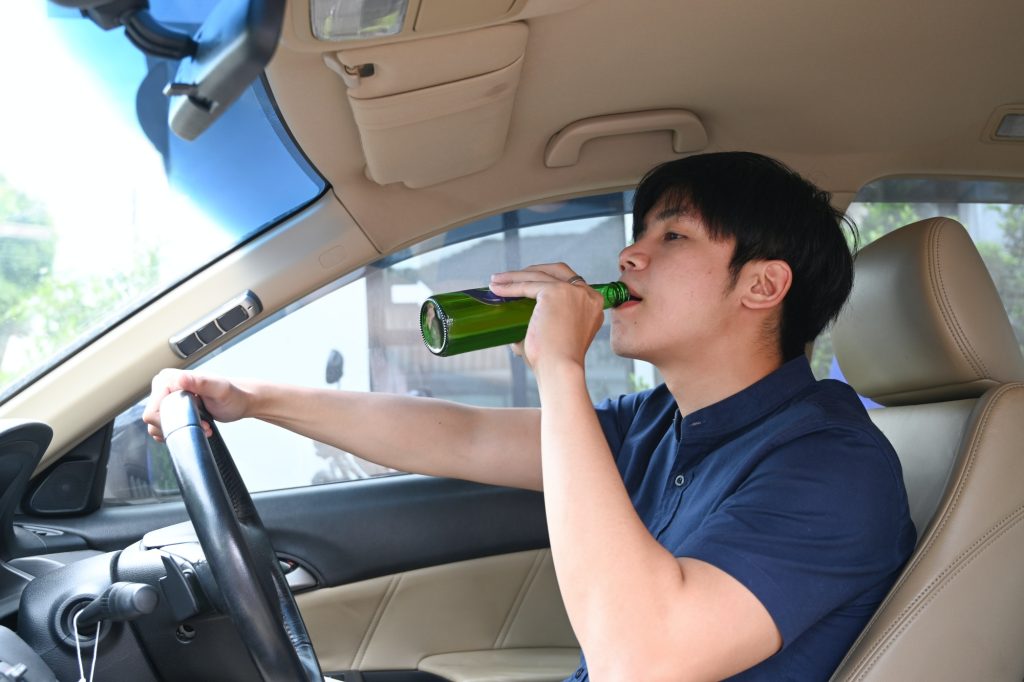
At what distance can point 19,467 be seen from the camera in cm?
158

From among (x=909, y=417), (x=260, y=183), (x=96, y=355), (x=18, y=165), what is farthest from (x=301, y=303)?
(x=909, y=417)

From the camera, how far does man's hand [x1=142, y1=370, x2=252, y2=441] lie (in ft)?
Answer: 4.88

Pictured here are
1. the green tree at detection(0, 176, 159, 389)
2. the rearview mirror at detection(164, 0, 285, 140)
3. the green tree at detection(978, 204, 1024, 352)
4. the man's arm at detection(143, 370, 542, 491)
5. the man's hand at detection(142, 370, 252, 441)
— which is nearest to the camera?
the rearview mirror at detection(164, 0, 285, 140)

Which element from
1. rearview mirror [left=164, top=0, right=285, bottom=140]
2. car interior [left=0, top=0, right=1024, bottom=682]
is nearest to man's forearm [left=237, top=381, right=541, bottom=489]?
car interior [left=0, top=0, right=1024, bottom=682]

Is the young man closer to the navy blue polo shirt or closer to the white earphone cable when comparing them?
the navy blue polo shirt

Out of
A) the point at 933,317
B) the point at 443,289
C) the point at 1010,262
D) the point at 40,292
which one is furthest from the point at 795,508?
the point at 1010,262

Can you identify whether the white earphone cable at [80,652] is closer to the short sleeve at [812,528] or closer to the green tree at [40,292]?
the green tree at [40,292]

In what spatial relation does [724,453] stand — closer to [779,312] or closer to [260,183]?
[779,312]

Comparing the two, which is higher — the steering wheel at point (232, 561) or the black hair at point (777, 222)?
the black hair at point (777, 222)

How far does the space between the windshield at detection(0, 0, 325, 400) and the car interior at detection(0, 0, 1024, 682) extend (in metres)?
0.01

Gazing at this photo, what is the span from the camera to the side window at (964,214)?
2.28m

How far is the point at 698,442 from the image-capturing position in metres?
1.51

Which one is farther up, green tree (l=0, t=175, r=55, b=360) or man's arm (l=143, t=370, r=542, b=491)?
green tree (l=0, t=175, r=55, b=360)

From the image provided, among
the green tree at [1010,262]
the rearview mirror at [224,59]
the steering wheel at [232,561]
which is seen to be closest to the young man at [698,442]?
the steering wheel at [232,561]
